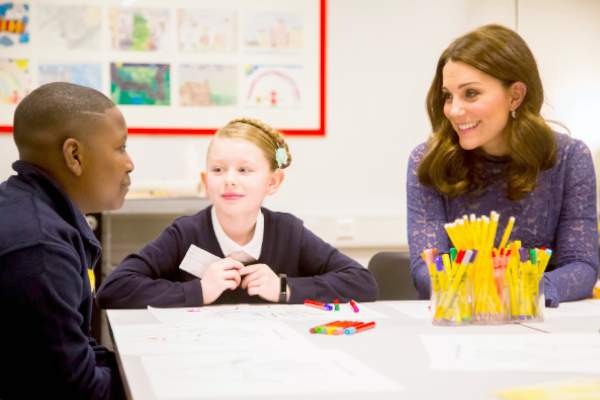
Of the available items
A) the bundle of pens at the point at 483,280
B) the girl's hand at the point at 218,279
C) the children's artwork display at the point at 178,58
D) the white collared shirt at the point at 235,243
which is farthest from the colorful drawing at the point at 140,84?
the bundle of pens at the point at 483,280

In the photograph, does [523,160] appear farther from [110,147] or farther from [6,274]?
[6,274]

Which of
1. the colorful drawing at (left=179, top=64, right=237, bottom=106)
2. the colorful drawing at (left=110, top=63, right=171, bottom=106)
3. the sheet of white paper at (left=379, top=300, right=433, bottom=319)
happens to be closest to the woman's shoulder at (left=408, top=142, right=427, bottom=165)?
the sheet of white paper at (left=379, top=300, right=433, bottom=319)

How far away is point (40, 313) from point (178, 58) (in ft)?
7.33

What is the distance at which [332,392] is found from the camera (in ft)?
2.44

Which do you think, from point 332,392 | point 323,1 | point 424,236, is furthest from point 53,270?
point 323,1

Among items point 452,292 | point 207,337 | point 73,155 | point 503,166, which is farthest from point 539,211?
point 73,155

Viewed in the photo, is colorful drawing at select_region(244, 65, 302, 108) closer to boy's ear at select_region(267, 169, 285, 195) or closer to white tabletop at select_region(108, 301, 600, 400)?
boy's ear at select_region(267, 169, 285, 195)

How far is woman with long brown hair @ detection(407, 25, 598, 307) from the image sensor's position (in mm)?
1636

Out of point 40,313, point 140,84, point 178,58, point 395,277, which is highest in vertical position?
point 178,58

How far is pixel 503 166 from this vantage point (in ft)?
5.64

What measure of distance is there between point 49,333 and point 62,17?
2.31m

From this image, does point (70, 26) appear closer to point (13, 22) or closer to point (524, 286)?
point (13, 22)

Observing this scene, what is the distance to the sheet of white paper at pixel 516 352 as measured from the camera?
871 mm

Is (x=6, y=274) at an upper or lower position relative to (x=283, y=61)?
lower
